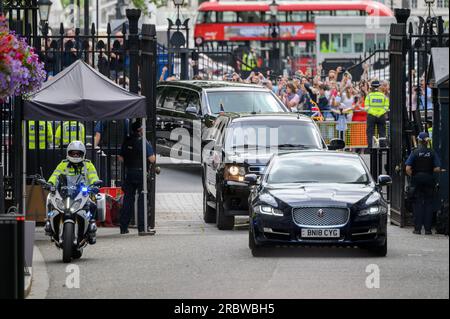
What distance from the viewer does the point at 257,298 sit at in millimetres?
13391

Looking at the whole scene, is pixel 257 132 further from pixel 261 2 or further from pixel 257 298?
pixel 261 2

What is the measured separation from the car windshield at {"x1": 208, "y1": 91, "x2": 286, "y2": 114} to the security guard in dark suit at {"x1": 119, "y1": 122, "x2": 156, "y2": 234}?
285 inches

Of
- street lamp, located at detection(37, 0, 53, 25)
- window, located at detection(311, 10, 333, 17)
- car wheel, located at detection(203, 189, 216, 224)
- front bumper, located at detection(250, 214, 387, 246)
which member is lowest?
car wheel, located at detection(203, 189, 216, 224)

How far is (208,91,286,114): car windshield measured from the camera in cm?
2895

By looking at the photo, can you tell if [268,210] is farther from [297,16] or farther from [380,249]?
[297,16]

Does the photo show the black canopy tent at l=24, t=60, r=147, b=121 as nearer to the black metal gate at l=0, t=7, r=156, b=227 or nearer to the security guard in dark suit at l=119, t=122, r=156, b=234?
the black metal gate at l=0, t=7, r=156, b=227

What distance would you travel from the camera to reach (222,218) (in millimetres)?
22156

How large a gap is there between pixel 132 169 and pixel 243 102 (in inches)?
308

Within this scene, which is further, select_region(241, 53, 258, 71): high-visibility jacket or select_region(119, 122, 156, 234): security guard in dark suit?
select_region(241, 53, 258, 71): high-visibility jacket

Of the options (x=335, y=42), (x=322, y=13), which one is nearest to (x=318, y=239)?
(x=335, y=42)

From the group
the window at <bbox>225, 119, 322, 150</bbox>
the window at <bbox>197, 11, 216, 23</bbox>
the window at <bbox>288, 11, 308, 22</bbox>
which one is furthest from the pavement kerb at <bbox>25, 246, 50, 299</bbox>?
the window at <bbox>197, 11, 216, 23</bbox>

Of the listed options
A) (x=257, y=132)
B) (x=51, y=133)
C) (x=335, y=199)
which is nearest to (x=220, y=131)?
(x=257, y=132)

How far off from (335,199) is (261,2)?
5463cm

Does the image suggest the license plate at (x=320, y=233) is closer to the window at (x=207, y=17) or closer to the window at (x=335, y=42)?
the window at (x=335, y=42)
